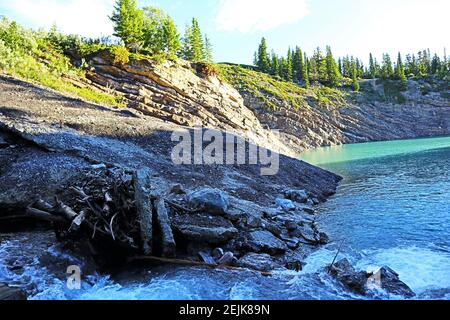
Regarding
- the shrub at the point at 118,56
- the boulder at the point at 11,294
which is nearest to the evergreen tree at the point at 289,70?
the shrub at the point at 118,56

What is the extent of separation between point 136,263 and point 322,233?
1035cm

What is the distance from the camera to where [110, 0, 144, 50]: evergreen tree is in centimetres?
5947

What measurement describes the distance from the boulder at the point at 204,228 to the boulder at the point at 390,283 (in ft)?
19.9

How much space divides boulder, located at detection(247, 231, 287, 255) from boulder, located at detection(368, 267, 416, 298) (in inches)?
167

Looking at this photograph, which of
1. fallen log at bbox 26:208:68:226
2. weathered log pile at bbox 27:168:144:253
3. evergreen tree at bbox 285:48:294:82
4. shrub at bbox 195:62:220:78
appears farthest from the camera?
evergreen tree at bbox 285:48:294:82

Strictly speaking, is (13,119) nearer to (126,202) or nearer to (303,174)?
(126,202)

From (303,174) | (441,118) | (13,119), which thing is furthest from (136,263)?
(441,118)

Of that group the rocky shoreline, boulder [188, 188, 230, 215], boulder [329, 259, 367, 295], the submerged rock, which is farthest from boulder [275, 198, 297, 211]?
the submerged rock

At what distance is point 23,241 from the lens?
43.1 ft

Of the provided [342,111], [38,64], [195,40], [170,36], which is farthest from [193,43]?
[38,64]

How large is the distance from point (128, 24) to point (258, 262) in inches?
2244

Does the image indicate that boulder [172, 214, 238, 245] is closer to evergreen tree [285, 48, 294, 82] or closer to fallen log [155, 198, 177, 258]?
fallen log [155, 198, 177, 258]

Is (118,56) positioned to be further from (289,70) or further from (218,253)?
(289,70)

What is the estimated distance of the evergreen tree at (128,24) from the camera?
5947 cm
